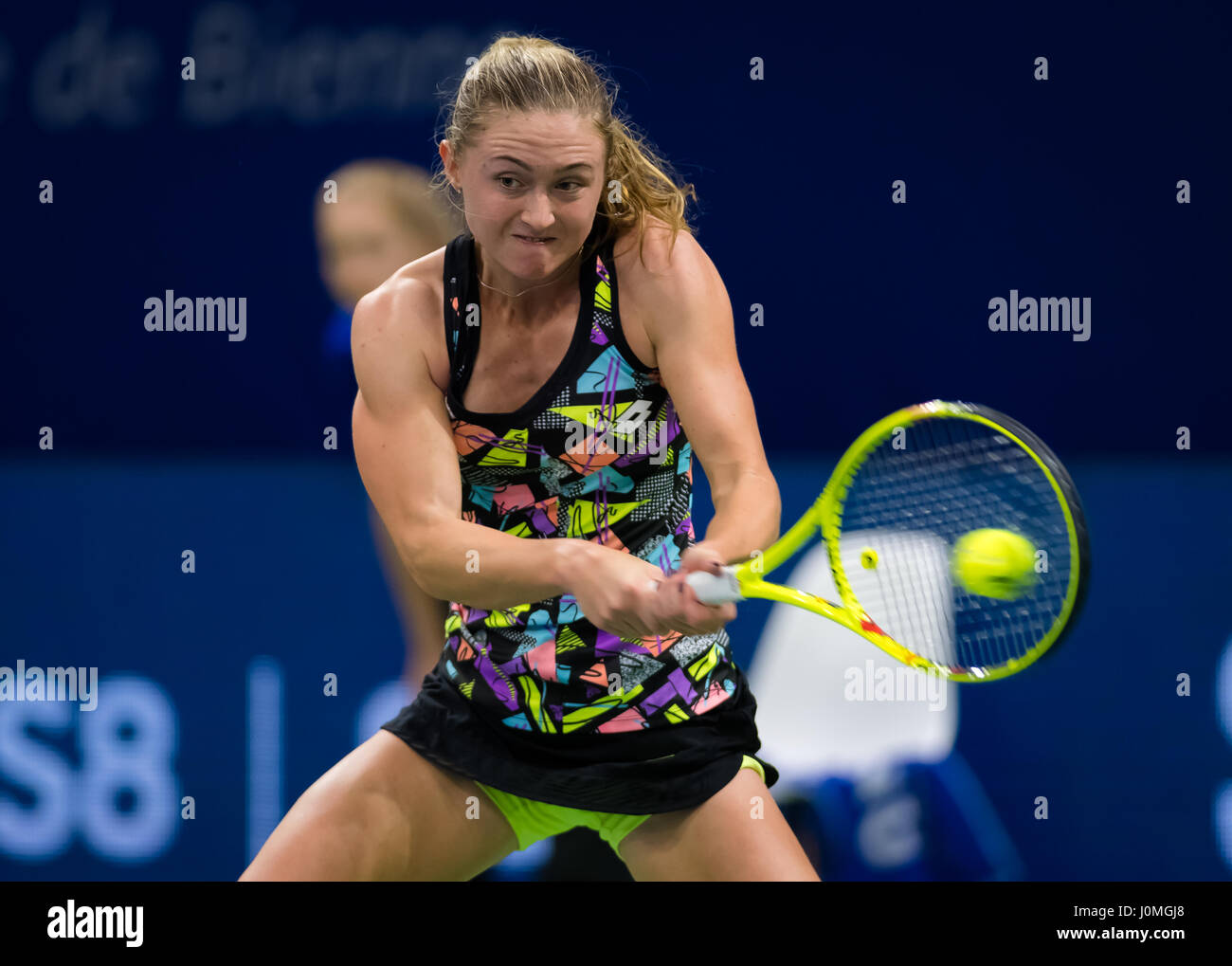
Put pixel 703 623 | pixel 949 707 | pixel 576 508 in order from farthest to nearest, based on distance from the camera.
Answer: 1. pixel 949 707
2. pixel 576 508
3. pixel 703 623

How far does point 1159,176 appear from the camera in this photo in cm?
313

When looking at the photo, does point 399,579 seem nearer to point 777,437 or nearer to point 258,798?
point 258,798

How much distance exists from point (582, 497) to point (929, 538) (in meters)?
0.50

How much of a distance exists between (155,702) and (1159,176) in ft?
8.27

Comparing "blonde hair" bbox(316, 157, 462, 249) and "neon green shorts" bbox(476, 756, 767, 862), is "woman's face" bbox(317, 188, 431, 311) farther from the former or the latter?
"neon green shorts" bbox(476, 756, 767, 862)

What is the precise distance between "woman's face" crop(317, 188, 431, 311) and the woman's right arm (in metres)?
1.25

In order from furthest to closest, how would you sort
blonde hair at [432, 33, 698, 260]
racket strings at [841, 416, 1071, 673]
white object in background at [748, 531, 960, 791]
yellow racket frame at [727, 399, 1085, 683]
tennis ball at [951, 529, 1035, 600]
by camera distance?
1. white object in background at [748, 531, 960, 791]
2. racket strings at [841, 416, 1071, 673]
3. blonde hair at [432, 33, 698, 260]
4. tennis ball at [951, 529, 1035, 600]
5. yellow racket frame at [727, 399, 1085, 683]

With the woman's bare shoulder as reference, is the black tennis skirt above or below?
below

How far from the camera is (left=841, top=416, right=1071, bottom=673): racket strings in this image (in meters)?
1.91

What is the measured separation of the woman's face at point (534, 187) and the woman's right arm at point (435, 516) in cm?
18

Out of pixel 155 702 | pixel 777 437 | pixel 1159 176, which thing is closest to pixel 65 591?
pixel 155 702

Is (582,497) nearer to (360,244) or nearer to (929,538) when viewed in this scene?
(929,538)

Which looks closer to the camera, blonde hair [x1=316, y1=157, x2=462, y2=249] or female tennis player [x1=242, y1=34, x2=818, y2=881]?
female tennis player [x1=242, y1=34, x2=818, y2=881]

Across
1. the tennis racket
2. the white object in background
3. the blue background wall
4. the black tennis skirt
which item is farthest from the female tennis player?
the blue background wall
